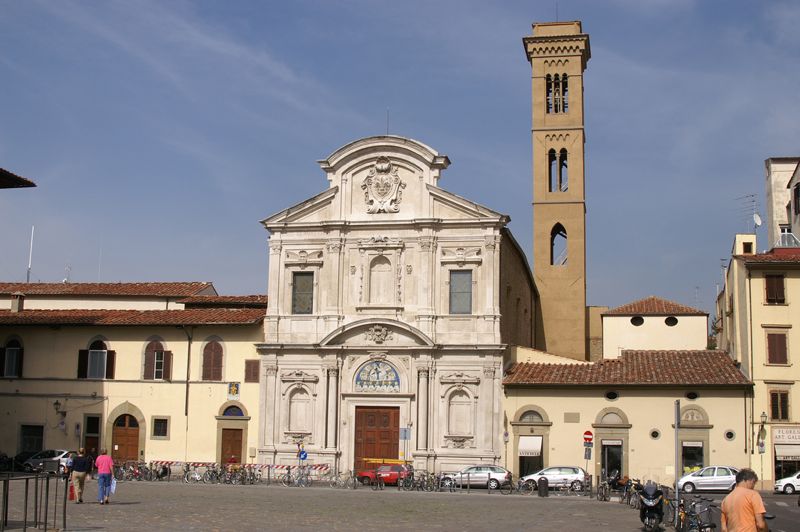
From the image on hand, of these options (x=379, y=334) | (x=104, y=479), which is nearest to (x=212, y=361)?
(x=379, y=334)

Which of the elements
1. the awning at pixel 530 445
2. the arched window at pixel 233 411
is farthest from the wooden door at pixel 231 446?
the awning at pixel 530 445

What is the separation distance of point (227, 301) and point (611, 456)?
20.7 meters

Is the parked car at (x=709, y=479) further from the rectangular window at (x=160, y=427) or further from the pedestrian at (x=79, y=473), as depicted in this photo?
the rectangular window at (x=160, y=427)

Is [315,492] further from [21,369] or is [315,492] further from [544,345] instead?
[544,345]

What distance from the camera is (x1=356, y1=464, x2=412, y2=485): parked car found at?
43.6 meters

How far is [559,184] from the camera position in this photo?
213 ft

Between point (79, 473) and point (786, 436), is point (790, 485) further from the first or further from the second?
point (79, 473)

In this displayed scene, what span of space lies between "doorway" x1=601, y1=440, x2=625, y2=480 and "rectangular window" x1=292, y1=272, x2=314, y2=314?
48.7 feet

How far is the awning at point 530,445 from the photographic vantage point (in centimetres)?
4603

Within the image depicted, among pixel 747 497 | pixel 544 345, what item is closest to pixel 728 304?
pixel 544 345

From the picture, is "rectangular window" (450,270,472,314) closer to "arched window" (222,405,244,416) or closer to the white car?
"arched window" (222,405,244,416)

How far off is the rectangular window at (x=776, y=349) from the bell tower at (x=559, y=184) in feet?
55.5

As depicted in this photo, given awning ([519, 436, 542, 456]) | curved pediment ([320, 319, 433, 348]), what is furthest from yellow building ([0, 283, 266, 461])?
awning ([519, 436, 542, 456])

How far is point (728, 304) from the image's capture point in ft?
178
